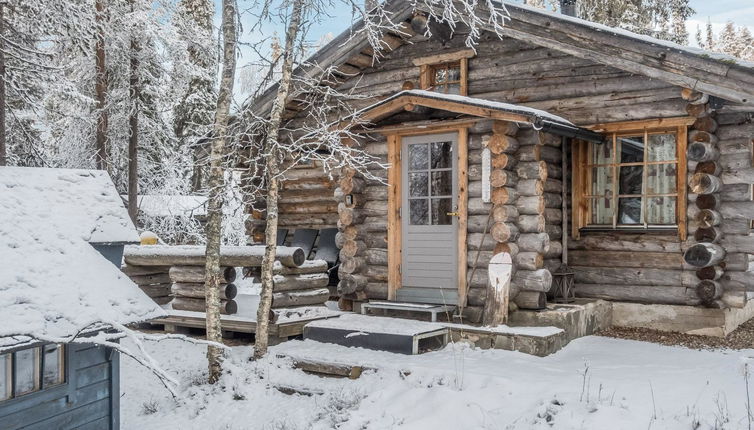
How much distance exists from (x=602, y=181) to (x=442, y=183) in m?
2.72

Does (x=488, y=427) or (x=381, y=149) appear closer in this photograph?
(x=488, y=427)

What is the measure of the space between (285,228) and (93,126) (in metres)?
8.40

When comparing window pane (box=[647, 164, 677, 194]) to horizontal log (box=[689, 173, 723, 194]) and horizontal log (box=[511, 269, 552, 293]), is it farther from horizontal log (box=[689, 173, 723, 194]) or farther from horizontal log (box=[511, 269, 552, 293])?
horizontal log (box=[511, 269, 552, 293])

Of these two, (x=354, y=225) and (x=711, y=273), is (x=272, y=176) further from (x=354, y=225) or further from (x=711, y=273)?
(x=711, y=273)

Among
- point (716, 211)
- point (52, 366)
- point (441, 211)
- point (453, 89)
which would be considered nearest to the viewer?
point (52, 366)

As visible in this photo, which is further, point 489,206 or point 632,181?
point 632,181

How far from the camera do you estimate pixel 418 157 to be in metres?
10.1

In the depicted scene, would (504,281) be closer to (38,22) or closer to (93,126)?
(38,22)

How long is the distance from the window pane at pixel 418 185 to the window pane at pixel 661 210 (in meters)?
3.52

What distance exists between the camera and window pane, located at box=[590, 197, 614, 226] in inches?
407

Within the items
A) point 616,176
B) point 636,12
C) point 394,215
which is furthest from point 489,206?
point 636,12

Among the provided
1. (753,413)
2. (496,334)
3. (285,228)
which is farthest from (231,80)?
(753,413)

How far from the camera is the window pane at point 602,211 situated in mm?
10337

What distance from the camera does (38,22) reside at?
35.6ft
